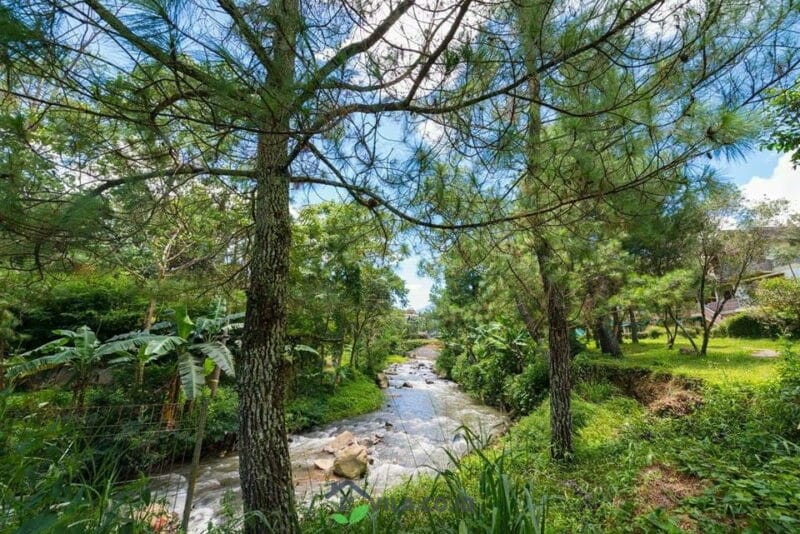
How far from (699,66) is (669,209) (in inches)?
38.0

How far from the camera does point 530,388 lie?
27.7 feet

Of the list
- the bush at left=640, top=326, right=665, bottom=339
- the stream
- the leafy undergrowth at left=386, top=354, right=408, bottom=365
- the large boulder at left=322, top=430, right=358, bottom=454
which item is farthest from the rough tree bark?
the leafy undergrowth at left=386, top=354, right=408, bottom=365

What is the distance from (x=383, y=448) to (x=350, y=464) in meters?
1.64

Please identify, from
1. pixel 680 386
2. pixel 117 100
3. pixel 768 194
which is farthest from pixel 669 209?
pixel 768 194

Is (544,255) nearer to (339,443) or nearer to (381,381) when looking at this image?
(339,443)

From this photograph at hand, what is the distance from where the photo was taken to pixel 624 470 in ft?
11.7

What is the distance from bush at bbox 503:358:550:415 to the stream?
640 millimetres

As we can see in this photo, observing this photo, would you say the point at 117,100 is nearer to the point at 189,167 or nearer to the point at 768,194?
the point at 189,167

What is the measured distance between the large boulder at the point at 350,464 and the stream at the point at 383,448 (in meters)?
0.13

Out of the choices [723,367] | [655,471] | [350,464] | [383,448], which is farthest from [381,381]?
[655,471]

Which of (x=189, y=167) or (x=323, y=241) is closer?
(x=189, y=167)

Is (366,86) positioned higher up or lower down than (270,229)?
higher up

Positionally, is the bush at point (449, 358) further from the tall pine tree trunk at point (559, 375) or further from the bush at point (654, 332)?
the tall pine tree trunk at point (559, 375)

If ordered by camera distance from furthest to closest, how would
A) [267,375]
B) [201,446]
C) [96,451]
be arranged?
[201,446], [267,375], [96,451]
